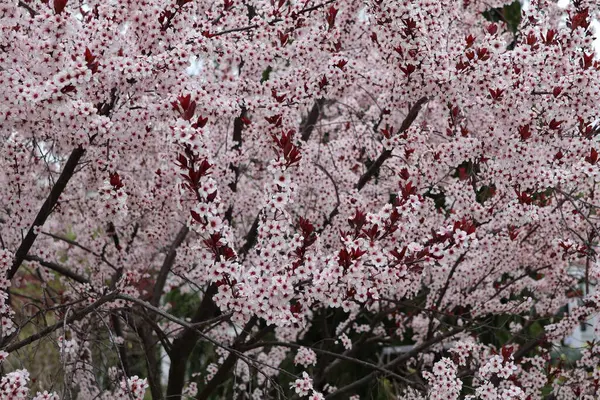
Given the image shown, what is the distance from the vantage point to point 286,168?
3383 mm

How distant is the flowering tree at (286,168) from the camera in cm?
338

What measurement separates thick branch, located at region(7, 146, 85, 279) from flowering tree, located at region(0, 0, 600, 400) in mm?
14

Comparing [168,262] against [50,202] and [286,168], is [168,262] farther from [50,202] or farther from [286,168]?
[286,168]

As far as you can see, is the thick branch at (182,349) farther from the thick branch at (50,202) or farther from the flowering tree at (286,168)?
the thick branch at (50,202)

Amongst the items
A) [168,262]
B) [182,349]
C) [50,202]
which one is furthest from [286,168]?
[168,262]

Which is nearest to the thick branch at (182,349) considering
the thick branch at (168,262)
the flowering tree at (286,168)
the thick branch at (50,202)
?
the flowering tree at (286,168)

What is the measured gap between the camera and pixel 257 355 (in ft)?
24.0

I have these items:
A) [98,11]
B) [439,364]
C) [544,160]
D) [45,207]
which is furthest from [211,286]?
[544,160]

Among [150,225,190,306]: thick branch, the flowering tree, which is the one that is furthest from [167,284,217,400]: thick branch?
[150,225,190,306]: thick branch

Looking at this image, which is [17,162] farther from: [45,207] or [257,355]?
[257,355]

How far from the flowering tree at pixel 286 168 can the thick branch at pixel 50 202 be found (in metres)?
0.01

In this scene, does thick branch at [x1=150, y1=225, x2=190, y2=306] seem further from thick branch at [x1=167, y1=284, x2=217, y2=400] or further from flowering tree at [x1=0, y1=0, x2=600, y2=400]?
thick branch at [x1=167, y1=284, x2=217, y2=400]

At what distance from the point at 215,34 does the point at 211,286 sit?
2.22 metres

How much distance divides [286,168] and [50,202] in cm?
184
